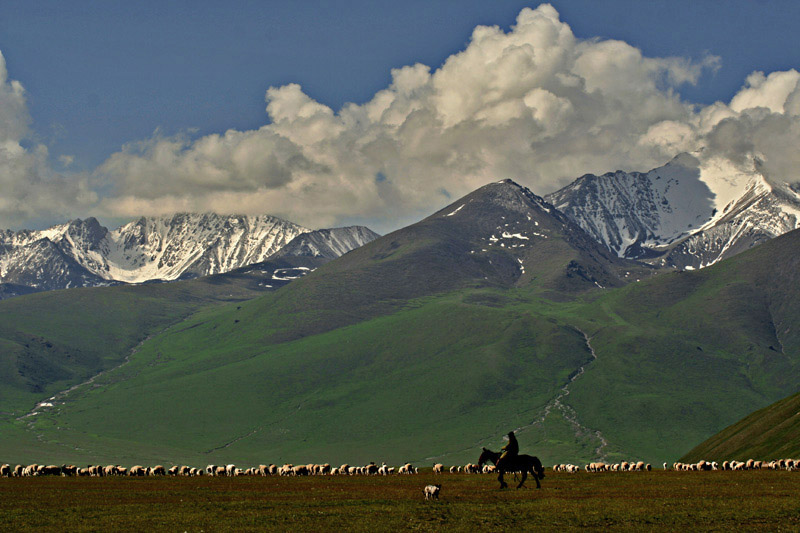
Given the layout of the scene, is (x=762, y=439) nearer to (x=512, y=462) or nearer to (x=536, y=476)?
(x=536, y=476)

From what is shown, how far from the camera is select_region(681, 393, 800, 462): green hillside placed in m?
132

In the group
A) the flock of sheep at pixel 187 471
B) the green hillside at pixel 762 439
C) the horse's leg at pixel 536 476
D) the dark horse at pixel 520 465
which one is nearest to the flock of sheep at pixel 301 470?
the flock of sheep at pixel 187 471

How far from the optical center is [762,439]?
146 meters

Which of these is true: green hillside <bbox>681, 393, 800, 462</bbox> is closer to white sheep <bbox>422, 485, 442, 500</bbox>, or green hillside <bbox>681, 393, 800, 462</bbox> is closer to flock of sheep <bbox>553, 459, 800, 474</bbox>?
flock of sheep <bbox>553, 459, 800, 474</bbox>

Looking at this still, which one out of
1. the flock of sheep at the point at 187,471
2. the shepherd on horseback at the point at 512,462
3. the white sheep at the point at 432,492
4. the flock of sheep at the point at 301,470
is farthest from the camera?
the flock of sheep at the point at 187,471

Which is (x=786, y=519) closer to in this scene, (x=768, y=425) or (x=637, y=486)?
(x=637, y=486)

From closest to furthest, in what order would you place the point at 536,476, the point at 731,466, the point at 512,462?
1. the point at 512,462
2. the point at 536,476
3. the point at 731,466

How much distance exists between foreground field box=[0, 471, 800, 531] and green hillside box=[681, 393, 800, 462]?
63.1m

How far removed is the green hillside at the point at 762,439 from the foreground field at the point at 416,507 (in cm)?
6309

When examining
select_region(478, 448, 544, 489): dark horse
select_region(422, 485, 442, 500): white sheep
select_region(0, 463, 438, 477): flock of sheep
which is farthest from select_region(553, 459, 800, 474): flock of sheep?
select_region(422, 485, 442, 500): white sheep

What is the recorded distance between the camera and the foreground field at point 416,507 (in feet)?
152

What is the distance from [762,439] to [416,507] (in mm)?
113769

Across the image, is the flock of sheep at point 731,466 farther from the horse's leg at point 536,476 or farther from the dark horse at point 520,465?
the dark horse at point 520,465

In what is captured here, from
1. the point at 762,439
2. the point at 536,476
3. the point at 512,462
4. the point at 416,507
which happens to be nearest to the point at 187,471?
the point at 536,476
